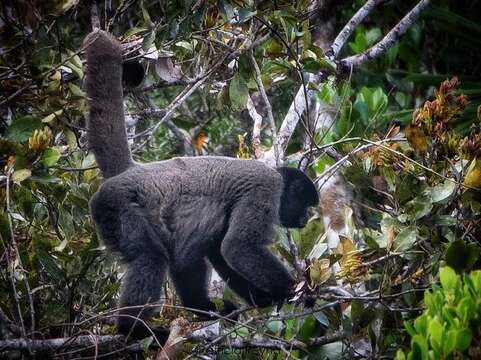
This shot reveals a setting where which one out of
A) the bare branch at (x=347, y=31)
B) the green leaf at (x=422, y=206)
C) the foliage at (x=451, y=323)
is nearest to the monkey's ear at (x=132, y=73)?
the bare branch at (x=347, y=31)

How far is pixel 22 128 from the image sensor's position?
15.9ft

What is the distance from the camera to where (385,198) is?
625cm

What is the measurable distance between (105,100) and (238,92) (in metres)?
1.02

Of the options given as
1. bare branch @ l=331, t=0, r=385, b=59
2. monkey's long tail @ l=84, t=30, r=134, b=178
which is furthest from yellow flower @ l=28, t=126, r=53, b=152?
bare branch @ l=331, t=0, r=385, b=59

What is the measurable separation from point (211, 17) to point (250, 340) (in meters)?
2.45

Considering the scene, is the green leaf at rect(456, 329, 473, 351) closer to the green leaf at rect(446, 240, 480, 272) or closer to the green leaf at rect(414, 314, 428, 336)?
the green leaf at rect(414, 314, 428, 336)

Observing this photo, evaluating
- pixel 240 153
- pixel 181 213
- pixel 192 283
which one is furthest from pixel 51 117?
pixel 240 153

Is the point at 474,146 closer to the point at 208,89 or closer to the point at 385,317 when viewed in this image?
the point at 385,317

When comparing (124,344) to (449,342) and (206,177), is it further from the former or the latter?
(449,342)

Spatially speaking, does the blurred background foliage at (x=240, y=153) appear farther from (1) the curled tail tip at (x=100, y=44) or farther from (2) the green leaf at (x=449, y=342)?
(2) the green leaf at (x=449, y=342)

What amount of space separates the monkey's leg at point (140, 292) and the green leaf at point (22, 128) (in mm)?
1334

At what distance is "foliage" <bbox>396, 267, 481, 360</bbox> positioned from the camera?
369 cm

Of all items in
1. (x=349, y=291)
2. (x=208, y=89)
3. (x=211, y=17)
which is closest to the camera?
(x=349, y=291)

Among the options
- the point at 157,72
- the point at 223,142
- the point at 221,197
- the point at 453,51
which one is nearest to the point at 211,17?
the point at 157,72
